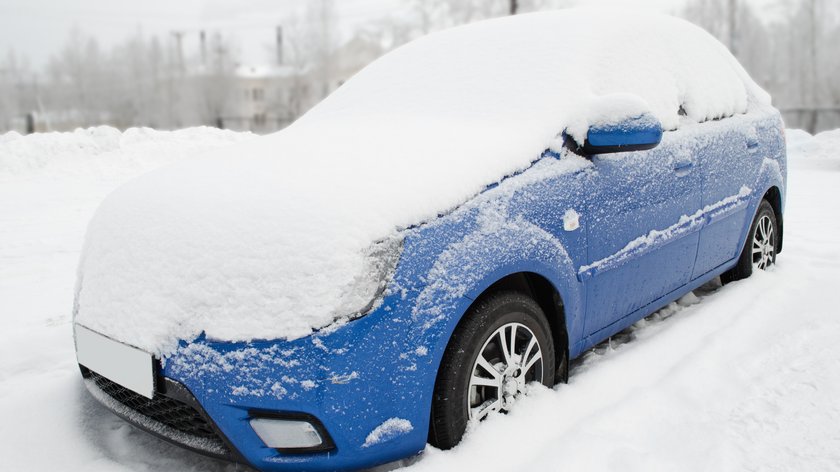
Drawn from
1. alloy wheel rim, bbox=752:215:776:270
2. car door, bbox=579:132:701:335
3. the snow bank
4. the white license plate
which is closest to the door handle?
car door, bbox=579:132:701:335

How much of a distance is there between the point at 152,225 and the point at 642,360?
2055 mm

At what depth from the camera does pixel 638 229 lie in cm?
263

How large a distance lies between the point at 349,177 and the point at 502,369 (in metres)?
0.82

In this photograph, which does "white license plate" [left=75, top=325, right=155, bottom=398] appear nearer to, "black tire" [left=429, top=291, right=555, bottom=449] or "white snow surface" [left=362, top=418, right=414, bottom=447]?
"white snow surface" [left=362, top=418, right=414, bottom=447]

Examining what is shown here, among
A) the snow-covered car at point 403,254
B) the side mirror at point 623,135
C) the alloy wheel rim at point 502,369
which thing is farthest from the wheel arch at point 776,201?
the alloy wheel rim at point 502,369

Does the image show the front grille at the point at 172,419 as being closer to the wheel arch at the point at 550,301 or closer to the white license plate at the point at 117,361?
the white license plate at the point at 117,361

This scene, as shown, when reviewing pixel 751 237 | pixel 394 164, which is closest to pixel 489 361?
pixel 394 164

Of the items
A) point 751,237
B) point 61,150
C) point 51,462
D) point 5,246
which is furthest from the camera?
point 61,150

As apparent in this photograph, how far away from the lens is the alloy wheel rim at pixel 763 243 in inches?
151

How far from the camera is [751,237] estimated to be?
3748 millimetres

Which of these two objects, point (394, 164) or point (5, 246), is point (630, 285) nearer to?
point (394, 164)

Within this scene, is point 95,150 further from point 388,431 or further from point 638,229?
point 388,431

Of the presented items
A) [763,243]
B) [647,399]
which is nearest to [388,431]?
[647,399]

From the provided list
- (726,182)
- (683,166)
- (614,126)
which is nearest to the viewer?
→ (614,126)
